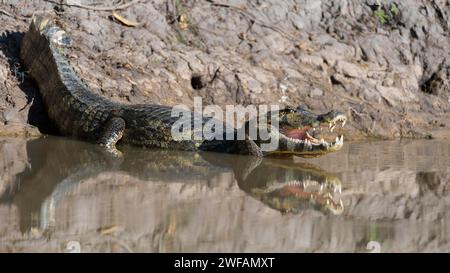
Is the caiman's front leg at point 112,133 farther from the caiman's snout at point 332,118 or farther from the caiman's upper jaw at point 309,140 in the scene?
the caiman's snout at point 332,118

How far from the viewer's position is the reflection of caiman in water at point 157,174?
503 centimetres

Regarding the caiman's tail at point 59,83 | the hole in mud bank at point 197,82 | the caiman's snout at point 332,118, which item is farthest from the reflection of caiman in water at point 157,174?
the hole in mud bank at point 197,82

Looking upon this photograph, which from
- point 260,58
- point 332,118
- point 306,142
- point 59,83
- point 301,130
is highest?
point 260,58

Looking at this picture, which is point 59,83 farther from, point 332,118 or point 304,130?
point 332,118

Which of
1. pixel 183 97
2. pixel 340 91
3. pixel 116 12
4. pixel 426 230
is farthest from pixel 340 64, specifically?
pixel 426 230

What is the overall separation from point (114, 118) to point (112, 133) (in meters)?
0.20

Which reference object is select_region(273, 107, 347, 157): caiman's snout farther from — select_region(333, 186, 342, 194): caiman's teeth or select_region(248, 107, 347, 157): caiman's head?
select_region(333, 186, 342, 194): caiman's teeth

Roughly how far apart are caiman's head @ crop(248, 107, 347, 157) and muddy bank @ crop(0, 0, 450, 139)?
65.8 inches

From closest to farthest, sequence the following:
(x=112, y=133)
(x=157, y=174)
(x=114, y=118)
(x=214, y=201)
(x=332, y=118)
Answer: (x=214, y=201) < (x=157, y=174) < (x=332, y=118) < (x=112, y=133) < (x=114, y=118)

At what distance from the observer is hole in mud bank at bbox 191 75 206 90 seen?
8.76 meters

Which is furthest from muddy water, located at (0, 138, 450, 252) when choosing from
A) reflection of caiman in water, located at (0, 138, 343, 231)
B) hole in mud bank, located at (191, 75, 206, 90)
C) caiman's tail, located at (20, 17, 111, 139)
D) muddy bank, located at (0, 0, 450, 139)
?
hole in mud bank, located at (191, 75, 206, 90)

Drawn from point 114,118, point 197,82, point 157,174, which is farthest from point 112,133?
point 197,82

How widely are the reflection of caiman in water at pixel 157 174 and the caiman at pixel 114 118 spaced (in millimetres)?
148

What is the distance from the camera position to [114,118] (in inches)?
298
